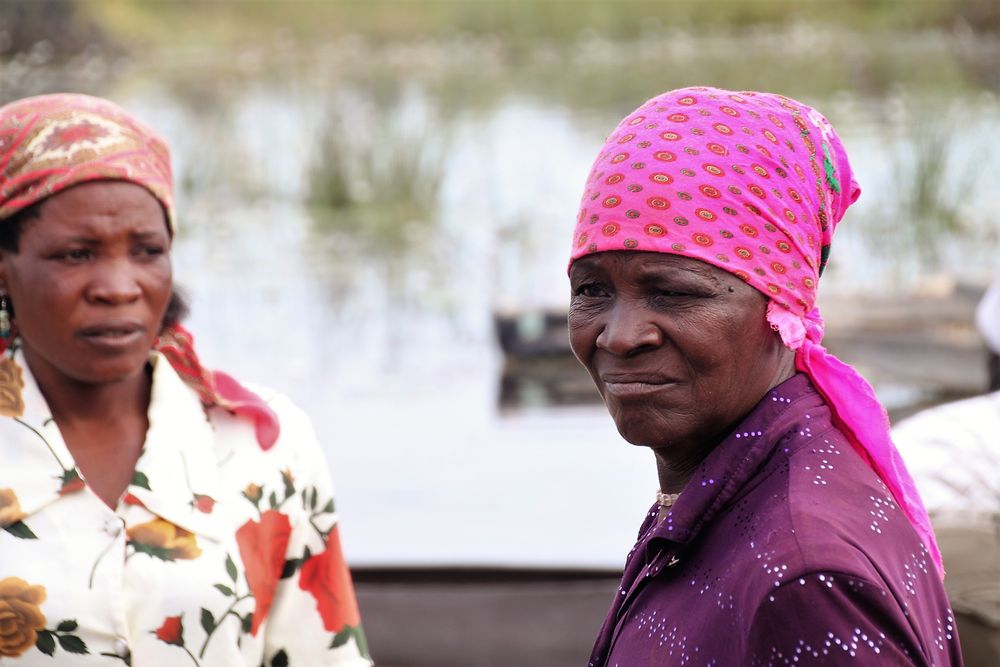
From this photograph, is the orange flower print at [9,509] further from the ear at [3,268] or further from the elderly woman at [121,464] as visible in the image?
the ear at [3,268]

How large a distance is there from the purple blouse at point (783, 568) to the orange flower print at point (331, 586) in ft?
2.47

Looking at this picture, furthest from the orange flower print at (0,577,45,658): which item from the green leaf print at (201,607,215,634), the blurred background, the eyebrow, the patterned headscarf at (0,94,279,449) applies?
the blurred background

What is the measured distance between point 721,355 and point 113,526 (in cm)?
104

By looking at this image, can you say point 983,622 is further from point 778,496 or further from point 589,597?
point 589,597

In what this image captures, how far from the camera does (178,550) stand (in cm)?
204

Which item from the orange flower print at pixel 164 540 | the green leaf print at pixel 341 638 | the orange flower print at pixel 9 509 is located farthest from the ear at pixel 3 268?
the green leaf print at pixel 341 638

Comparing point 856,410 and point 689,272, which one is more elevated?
point 689,272

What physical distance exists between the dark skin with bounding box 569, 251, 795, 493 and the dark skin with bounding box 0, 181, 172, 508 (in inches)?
34.1

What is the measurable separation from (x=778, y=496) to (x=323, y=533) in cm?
108

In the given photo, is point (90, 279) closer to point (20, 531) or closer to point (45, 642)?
point (20, 531)

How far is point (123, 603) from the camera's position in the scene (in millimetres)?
1945

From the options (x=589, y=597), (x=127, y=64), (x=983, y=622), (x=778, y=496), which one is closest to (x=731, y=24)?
(x=127, y=64)

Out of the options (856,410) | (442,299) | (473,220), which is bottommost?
(442,299)

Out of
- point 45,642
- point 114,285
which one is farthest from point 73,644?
point 114,285
